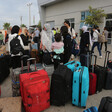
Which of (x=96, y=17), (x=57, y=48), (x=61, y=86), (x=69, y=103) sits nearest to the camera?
(x=61, y=86)

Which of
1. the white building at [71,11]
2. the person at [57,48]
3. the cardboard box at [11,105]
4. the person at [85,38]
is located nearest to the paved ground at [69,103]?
the cardboard box at [11,105]

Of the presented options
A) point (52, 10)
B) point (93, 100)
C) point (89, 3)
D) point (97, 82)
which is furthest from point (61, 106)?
point (52, 10)

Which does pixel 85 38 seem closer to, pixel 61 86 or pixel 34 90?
pixel 61 86

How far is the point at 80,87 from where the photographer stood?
2.20 m

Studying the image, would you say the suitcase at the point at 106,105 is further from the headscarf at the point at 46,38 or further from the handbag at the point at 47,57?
the headscarf at the point at 46,38

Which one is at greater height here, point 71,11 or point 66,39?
point 71,11

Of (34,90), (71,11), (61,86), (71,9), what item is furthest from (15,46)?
(71,9)

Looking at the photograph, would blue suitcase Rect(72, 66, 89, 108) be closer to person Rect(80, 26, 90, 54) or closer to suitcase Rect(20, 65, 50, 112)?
suitcase Rect(20, 65, 50, 112)

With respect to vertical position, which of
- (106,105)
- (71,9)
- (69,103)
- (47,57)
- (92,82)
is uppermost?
(71,9)

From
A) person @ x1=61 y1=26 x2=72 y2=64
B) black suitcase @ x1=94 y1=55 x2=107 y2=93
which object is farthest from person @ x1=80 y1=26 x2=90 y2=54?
black suitcase @ x1=94 y1=55 x2=107 y2=93

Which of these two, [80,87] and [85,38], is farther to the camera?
[85,38]

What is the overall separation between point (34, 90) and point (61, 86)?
0.58 m

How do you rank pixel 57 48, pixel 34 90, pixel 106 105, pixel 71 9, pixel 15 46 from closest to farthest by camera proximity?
pixel 106 105 < pixel 34 90 < pixel 15 46 < pixel 57 48 < pixel 71 9

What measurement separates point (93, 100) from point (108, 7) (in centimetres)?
1255
